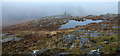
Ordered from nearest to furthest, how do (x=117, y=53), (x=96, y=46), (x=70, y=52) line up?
(x=117, y=53) → (x=70, y=52) → (x=96, y=46)

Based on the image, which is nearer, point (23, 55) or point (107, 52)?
point (107, 52)

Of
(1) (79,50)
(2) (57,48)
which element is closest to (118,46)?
(1) (79,50)

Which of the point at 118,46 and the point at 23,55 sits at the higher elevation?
the point at 118,46

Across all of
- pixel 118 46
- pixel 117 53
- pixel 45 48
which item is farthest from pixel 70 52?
pixel 118 46

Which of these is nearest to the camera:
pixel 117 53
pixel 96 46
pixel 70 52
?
pixel 117 53

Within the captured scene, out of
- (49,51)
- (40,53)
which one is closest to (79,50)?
(49,51)

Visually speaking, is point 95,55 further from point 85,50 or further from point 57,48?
point 57,48

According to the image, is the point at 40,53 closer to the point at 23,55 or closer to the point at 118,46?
the point at 23,55

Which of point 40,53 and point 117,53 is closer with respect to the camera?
point 117,53
